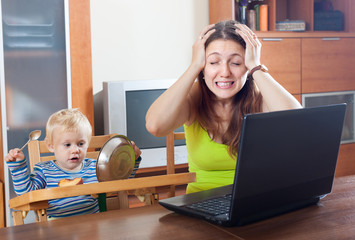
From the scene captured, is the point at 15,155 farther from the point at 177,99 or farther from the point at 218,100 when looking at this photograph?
the point at 218,100

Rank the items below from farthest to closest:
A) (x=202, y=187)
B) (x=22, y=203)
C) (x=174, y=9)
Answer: (x=174, y=9)
(x=202, y=187)
(x=22, y=203)

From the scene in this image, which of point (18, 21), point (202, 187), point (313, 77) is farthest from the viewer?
point (313, 77)

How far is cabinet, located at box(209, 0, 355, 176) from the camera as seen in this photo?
405 centimetres

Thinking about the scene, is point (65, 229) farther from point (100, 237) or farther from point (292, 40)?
point (292, 40)

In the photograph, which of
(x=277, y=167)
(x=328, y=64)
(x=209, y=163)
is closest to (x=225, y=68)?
(x=209, y=163)

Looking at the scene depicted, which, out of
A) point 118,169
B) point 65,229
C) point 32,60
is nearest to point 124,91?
point 32,60

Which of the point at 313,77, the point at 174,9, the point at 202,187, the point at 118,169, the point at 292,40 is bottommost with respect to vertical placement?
the point at 202,187

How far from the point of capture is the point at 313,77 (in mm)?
4301

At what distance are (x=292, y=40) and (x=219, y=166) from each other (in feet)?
9.06

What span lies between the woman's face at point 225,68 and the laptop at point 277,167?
48cm

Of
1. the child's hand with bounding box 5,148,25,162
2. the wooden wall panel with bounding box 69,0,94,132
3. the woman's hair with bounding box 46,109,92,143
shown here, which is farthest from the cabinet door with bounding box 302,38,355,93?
the child's hand with bounding box 5,148,25,162

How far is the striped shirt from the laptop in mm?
577

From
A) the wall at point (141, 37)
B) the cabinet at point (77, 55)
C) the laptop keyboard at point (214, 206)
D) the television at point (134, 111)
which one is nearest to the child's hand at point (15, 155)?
the laptop keyboard at point (214, 206)

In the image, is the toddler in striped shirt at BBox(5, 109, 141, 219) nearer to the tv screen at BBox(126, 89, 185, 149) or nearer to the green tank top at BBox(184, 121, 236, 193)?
the green tank top at BBox(184, 121, 236, 193)
